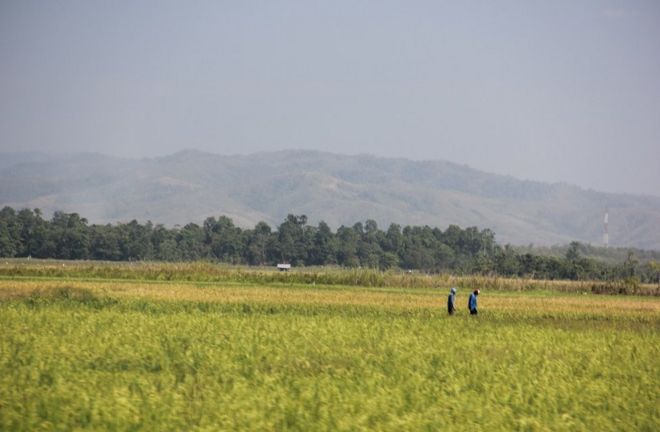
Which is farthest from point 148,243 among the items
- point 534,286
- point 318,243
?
point 534,286

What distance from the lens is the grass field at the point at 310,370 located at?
818 inches

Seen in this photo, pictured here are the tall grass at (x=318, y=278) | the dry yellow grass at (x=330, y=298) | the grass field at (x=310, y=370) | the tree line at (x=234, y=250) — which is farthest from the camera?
the tree line at (x=234, y=250)

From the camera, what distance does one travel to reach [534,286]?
93.1 meters

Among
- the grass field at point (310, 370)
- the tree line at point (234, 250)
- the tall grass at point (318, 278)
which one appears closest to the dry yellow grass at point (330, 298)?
the grass field at point (310, 370)

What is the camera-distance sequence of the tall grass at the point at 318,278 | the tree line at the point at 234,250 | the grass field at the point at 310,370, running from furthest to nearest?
the tree line at the point at 234,250
the tall grass at the point at 318,278
the grass field at the point at 310,370

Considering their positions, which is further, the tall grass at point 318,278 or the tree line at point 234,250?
the tree line at point 234,250

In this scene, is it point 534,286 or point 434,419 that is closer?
point 434,419

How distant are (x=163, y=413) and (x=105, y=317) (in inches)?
814

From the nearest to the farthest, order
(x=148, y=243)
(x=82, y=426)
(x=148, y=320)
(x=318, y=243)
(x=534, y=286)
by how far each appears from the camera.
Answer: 1. (x=82, y=426)
2. (x=148, y=320)
3. (x=534, y=286)
4. (x=148, y=243)
5. (x=318, y=243)

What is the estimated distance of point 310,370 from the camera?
1084 inches

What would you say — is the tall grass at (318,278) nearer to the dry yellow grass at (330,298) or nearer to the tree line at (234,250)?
the dry yellow grass at (330,298)

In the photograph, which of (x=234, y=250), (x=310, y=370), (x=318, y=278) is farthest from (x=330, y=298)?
(x=234, y=250)

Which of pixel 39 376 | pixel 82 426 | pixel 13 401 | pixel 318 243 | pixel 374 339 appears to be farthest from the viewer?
pixel 318 243

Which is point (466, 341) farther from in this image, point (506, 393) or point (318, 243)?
point (318, 243)
